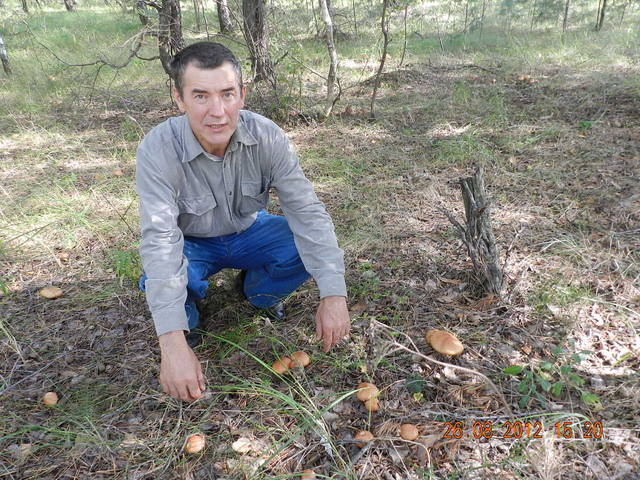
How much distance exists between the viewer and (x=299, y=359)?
228cm

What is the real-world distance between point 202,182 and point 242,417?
1260mm

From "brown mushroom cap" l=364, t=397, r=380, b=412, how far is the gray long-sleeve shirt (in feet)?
1.75

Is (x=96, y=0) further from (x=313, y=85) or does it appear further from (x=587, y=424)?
(x=587, y=424)

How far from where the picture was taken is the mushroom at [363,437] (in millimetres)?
1865

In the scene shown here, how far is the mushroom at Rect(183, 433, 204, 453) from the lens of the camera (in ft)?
6.11

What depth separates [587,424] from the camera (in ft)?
6.10

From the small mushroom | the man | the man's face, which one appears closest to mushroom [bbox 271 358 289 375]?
the man

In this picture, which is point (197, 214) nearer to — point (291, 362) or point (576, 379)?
point (291, 362)

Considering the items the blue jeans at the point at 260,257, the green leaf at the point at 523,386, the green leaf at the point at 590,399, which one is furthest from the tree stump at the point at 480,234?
the blue jeans at the point at 260,257

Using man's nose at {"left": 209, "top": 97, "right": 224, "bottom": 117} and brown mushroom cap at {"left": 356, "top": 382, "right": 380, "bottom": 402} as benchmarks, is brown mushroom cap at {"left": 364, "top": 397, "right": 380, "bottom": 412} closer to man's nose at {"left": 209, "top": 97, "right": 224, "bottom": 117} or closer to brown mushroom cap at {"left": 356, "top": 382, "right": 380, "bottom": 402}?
brown mushroom cap at {"left": 356, "top": 382, "right": 380, "bottom": 402}

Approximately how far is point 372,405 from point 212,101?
1.68 metres

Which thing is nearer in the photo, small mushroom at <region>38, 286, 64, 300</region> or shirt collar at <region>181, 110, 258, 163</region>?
shirt collar at <region>181, 110, 258, 163</region>

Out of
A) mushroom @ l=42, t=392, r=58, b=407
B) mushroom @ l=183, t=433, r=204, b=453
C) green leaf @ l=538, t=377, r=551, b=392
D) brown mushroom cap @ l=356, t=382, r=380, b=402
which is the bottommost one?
mushroom @ l=183, t=433, r=204, b=453

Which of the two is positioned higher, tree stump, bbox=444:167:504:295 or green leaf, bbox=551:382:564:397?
tree stump, bbox=444:167:504:295
